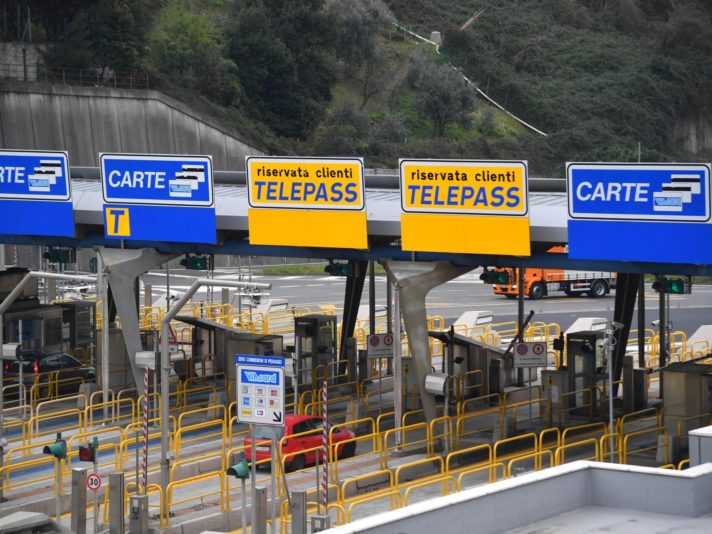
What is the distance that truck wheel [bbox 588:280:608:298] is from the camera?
5812 cm

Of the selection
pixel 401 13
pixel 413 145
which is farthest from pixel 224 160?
pixel 401 13

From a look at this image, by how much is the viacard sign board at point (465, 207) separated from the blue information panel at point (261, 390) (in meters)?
7.32

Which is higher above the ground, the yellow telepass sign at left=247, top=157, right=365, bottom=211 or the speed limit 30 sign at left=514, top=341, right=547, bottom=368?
the yellow telepass sign at left=247, top=157, right=365, bottom=211

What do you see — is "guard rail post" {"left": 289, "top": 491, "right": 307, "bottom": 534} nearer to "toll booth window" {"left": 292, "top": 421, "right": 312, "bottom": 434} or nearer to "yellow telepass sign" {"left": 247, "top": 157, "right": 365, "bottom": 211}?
"toll booth window" {"left": 292, "top": 421, "right": 312, "bottom": 434}

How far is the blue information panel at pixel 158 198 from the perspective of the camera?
90.6 feet

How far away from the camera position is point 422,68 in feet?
299

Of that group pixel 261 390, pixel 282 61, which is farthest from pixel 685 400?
pixel 282 61

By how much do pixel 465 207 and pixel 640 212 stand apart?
347cm

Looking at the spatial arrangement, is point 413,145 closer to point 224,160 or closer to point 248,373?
point 224,160

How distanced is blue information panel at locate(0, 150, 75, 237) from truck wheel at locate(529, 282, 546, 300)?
3069cm

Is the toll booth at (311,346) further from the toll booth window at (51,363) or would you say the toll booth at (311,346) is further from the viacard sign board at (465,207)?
the viacard sign board at (465,207)

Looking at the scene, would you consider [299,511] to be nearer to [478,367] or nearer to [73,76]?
[478,367]

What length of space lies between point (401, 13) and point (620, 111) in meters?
18.9

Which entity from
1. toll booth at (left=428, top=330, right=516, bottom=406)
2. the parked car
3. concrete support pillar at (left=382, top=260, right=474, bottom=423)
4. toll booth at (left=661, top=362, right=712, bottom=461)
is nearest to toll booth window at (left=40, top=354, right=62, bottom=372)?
the parked car
